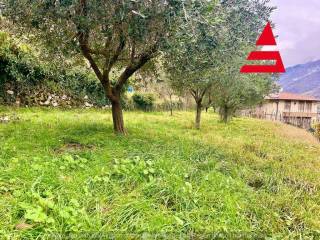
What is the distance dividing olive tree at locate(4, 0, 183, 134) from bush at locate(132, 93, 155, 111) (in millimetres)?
17769

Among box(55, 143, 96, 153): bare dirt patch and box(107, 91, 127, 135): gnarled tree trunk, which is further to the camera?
box(107, 91, 127, 135): gnarled tree trunk

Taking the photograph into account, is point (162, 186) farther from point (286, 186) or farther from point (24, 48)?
point (24, 48)

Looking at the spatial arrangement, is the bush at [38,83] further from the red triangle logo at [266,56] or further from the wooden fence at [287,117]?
the wooden fence at [287,117]

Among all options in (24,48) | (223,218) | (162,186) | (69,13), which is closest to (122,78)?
(69,13)

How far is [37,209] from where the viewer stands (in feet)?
13.2

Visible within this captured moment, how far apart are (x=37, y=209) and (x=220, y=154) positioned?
6.10 meters

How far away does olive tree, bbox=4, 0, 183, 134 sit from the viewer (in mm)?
6980

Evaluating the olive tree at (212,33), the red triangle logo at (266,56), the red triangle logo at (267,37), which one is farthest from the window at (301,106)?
the red triangle logo at (267,37)

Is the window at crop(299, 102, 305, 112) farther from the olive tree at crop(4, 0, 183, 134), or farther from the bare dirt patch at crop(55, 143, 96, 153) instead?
the bare dirt patch at crop(55, 143, 96, 153)

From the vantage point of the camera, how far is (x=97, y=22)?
757cm

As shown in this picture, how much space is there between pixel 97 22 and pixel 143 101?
67.0 ft

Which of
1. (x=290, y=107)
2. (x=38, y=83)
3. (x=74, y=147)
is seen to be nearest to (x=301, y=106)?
(x=290, y=107)

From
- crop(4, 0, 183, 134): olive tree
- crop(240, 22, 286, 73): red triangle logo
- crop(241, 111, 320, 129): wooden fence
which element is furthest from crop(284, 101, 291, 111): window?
crop(4, 0, 183, 134): olive tree

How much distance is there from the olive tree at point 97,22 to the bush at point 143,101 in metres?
17.8
